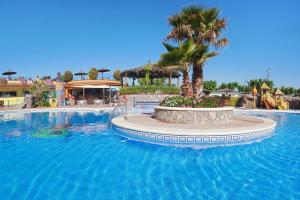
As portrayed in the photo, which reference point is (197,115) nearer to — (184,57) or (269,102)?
(184,57)

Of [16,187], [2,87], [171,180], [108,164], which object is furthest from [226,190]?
[2,87]

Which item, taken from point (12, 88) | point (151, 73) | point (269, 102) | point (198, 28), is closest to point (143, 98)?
point (151, 73)

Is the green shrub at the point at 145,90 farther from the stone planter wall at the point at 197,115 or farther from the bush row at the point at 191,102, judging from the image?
the stone planter wall at the point at 197,115

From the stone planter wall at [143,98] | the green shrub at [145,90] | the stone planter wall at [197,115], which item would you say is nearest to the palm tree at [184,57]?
the stone planter wall at [197,115]

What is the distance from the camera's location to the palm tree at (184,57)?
40.5 ft

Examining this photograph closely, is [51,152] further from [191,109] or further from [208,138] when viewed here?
[191,109]

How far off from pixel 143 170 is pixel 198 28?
9.44 meters

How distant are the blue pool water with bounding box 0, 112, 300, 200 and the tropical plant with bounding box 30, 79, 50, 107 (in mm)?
16696

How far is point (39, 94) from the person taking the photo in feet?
83.3

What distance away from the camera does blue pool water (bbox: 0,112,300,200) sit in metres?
4.90

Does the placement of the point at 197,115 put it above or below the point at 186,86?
below

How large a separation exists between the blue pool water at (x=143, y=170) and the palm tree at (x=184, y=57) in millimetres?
5217

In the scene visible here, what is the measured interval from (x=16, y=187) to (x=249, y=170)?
17.9 ft

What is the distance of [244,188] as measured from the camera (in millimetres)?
5102
